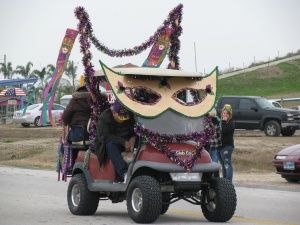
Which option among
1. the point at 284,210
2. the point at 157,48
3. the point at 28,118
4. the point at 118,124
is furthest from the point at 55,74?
the point at 28,118

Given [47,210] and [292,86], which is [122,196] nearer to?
[47,210]

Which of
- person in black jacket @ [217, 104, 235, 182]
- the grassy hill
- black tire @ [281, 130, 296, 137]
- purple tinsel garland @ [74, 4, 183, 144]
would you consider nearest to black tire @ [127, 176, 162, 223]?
purple tinsel garland @ [74, 4, 183, 144]

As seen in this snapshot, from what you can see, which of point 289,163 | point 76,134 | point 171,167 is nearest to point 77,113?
point 76,134

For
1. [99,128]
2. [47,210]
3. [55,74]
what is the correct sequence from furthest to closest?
1. [55,74]
2. [47,210]
3. [99,128]

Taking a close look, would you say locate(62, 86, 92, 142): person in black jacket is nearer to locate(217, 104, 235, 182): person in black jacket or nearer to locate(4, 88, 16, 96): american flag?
locate(217, 104, 235, 182): person in black jacket

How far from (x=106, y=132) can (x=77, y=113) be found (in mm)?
1653

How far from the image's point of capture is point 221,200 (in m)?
11.8

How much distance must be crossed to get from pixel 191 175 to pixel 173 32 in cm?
338

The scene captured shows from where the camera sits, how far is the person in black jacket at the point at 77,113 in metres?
14.1

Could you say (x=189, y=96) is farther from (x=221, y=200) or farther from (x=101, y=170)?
(x=221, y=200)

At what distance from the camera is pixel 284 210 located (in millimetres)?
14086

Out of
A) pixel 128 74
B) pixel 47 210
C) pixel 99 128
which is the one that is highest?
pixel 128 74

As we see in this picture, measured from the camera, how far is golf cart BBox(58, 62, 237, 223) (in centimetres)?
1168

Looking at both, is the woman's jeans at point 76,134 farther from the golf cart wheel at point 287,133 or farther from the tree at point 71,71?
the tree at point 71,71
